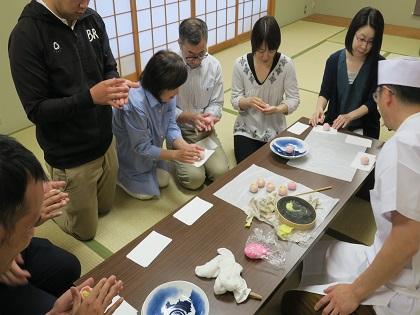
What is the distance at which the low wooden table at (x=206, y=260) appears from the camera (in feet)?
4.33

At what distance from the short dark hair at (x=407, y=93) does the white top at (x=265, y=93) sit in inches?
57.2

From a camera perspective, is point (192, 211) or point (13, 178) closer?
point (13, 178)

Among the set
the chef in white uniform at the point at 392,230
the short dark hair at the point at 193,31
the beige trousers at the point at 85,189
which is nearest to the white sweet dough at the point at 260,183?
the chef in white uniform at the point at 392,230

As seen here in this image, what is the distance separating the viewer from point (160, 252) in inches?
58.6

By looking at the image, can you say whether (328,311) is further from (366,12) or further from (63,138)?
(366,12)

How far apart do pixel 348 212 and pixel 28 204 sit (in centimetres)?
221

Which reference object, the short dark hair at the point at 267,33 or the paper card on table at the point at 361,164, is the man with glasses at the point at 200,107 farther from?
the paper card on table at the point at 361,164

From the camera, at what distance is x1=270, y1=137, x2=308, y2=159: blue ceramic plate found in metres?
2.10

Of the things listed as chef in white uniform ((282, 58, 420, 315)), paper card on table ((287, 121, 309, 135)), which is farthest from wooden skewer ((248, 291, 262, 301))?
paper card on table ((287, 121, 309, 135))

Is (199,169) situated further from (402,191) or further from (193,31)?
(402,191)

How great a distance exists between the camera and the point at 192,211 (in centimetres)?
170

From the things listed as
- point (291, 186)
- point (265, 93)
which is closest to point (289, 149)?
point (291, 186)

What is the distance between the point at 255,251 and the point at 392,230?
501 millimetres

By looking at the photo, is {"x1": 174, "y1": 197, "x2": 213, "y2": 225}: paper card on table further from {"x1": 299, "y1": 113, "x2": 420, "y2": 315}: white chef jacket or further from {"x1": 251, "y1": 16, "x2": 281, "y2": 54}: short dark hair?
{"x1": 251, "y1": 16, "x2": 281, "y2": 54}: short dark hair
